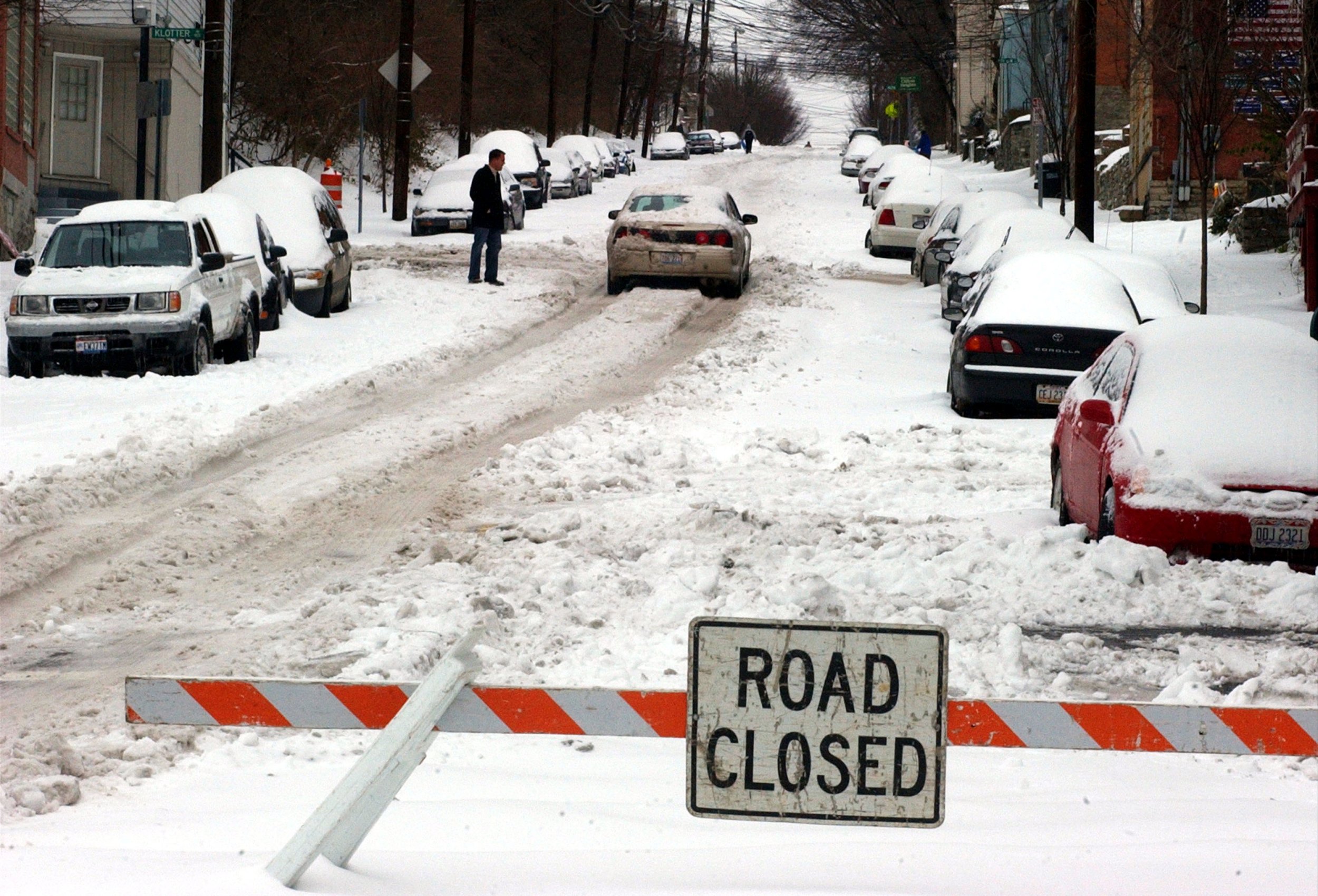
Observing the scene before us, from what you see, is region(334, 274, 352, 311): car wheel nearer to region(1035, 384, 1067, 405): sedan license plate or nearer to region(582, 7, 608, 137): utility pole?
region(1035, 384, 1067, 405): sedan license plate

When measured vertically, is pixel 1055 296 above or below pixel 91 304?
above

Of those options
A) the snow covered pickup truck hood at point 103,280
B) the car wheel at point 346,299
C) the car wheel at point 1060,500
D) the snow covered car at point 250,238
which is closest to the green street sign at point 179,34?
the snow covered car at point 250,238

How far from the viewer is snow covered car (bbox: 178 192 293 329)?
62.3 ft

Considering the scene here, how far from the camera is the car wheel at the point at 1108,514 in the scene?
→ 8586 mm

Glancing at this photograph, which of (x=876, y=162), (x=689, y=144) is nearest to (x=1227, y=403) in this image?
(x=876, y=162)

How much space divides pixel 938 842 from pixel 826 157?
7124 cm

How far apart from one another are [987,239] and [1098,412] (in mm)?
12555

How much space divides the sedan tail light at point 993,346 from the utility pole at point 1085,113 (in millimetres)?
8922

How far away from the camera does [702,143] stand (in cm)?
8050

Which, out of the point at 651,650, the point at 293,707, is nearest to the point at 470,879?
the point at 293,707

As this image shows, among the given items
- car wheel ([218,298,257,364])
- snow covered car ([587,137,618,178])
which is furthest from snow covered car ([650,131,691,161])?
car wheel ([218,298,257,364])

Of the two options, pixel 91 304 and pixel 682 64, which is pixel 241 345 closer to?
pixel 91 304

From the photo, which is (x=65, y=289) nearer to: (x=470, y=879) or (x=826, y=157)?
(x=470, y=879)

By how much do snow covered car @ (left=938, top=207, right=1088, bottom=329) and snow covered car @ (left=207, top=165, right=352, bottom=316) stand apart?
302 inches
